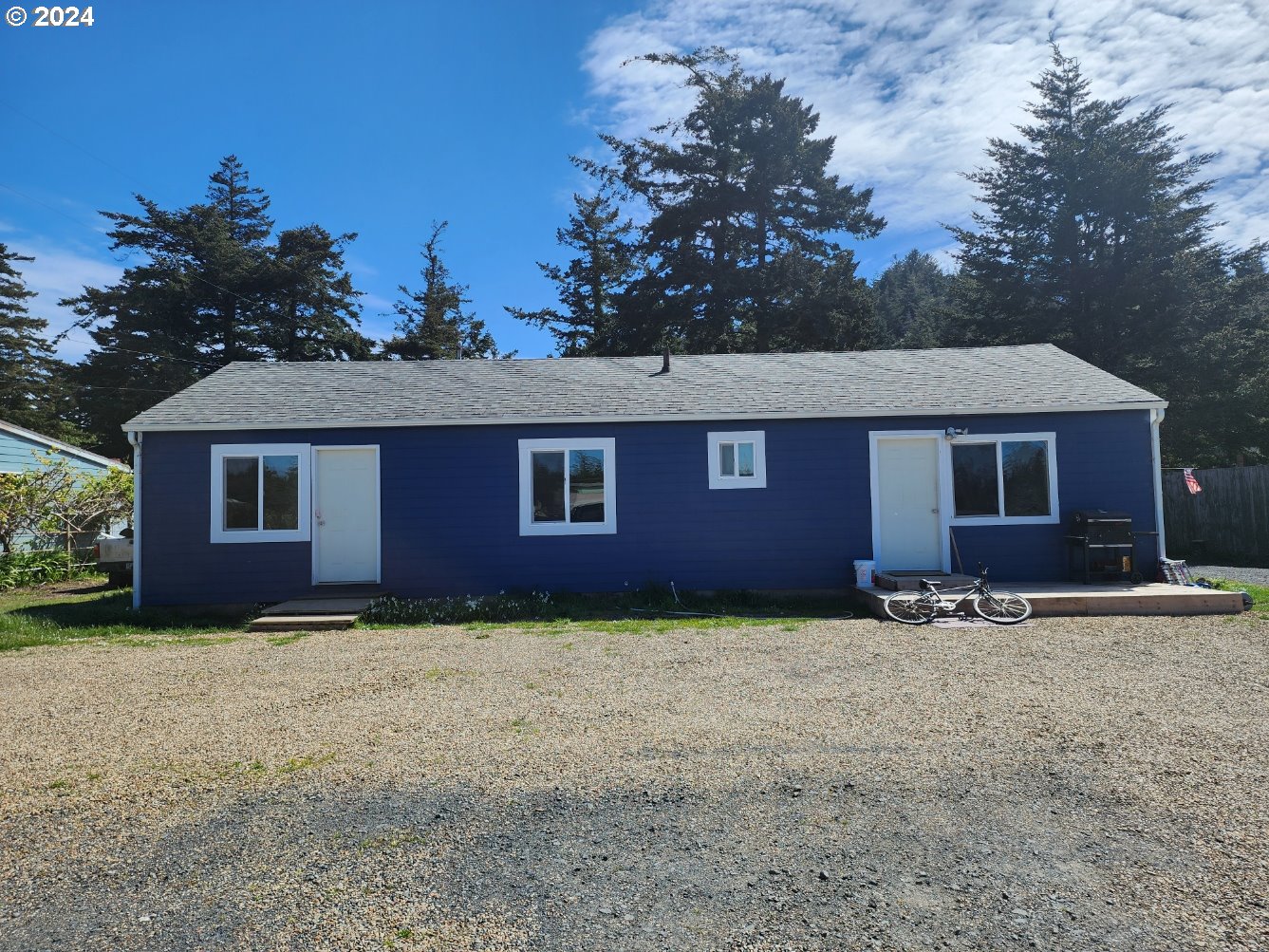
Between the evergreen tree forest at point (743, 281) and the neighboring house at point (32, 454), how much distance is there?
14134 mm

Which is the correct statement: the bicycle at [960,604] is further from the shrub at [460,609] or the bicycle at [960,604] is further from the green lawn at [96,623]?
the green lawn at [96,623]

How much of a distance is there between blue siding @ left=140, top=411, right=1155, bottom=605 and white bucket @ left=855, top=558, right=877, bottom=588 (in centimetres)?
29

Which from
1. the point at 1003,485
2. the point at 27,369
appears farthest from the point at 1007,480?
the point at 27,369

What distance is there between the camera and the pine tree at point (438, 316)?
113 ft

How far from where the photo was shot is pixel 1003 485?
416 inches

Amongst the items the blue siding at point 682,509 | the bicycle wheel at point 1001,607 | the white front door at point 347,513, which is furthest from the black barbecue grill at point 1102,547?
the white front door at point 347,513

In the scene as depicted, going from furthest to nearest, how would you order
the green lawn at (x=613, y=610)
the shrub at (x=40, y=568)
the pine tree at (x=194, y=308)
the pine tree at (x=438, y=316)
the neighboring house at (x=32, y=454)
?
the pine tree at (x=438, y=316) → the pine tree at (x=194, y=308) → the neighboring house at (x=32, y=454) → the shrub at (x=40, y=568) → the green lawn at (x=613, y=610)

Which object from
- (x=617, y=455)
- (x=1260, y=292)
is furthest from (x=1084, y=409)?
(x=1260, y=292)

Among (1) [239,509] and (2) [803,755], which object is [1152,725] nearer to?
(2) [803,755]

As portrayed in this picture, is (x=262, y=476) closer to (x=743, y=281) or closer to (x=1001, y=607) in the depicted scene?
(x=1001, y=607)

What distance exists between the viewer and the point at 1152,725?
15.6 feet

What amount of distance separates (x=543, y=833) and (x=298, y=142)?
643 inches

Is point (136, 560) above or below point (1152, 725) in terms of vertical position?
above

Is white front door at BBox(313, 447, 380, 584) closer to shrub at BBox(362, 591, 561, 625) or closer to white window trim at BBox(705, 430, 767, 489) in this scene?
shrub at BBox(362, 591, 561, 625)
